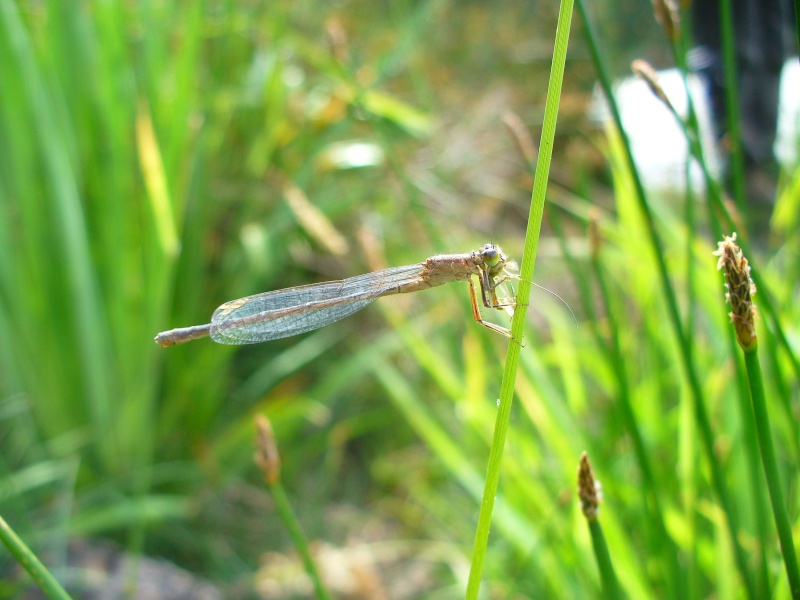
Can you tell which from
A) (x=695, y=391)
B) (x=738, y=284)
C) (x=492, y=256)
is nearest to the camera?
(x=738, y=284)

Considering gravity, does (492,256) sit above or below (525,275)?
above

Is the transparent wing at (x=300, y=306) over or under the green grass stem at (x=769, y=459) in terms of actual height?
over

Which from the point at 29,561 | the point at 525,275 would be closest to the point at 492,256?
the point at 525,275

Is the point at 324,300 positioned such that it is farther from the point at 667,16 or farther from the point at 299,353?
the point at 299,353

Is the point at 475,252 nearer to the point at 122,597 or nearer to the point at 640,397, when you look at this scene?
the point at 640,397

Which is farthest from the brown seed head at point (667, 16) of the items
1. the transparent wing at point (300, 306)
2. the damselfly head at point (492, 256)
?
the transparent wing at point (300, 306)

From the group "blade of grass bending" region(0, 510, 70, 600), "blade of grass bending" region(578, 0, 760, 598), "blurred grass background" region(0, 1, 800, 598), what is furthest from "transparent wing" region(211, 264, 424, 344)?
→ "blade of grass bending" region(0, 510, 70, 600)

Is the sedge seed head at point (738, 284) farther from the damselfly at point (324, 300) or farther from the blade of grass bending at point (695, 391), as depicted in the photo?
the damselfly at point (324, 300)
